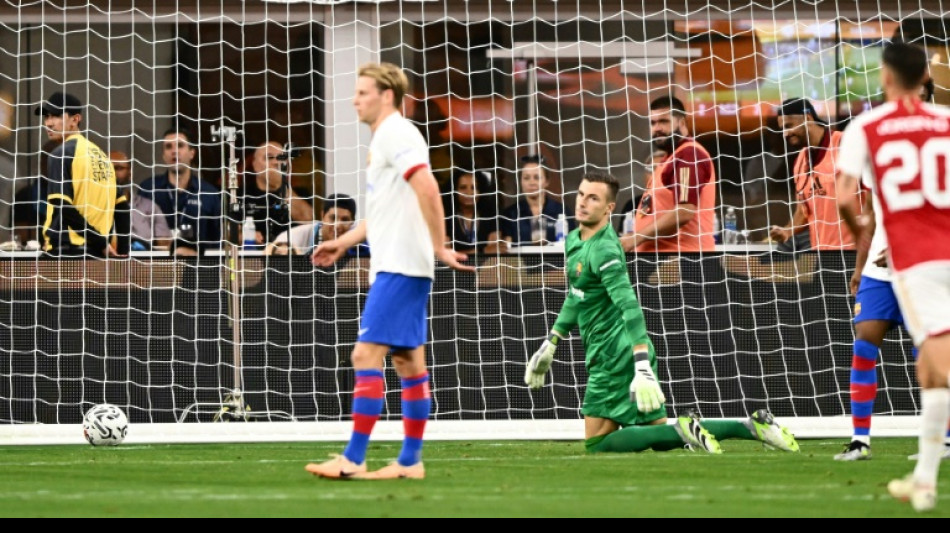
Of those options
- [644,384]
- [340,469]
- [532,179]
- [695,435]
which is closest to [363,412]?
[340,469]

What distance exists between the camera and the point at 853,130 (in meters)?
5.81

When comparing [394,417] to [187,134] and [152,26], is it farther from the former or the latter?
[152,26]

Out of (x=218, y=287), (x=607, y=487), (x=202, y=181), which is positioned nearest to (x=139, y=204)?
(x=202, y=181)

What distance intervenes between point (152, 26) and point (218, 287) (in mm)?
3241

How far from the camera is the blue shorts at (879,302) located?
8.40 metres

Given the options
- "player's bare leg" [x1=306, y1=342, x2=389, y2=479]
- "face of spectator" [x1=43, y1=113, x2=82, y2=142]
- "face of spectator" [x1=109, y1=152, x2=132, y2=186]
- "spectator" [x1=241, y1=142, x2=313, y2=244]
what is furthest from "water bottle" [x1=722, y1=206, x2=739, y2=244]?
"player's bare leg" [x1=306, y1=342, x2=389, y2=479]

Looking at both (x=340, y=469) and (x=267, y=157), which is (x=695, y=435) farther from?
(x=267, y=157)

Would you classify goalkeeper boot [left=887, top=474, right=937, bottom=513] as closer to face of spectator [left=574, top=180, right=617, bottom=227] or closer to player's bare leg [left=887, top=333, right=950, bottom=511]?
player's bare leg [left=887, top=333, right=950, bottom=511]

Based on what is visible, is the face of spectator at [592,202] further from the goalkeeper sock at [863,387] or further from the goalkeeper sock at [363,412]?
the goalkeeper sock at [363,412]

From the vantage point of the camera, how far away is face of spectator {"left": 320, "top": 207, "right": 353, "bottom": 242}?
12.1m

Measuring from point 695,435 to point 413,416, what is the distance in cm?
248

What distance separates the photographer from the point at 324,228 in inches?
479

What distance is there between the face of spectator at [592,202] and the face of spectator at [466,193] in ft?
10.8
